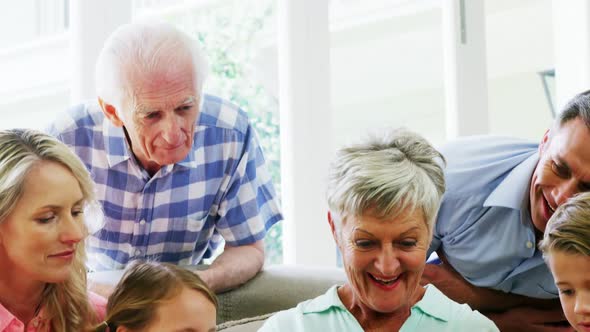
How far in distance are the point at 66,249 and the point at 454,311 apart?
2.49 feet

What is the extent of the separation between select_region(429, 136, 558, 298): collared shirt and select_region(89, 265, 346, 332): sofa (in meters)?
0.29

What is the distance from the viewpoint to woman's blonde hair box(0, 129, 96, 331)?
5.83ft

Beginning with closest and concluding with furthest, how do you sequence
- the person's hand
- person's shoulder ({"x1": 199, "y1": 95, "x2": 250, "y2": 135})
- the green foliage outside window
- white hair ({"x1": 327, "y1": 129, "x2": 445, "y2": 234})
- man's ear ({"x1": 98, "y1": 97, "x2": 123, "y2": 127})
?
white hair ({"x1": 327, "y1": 129, "x2": 445, "y2": 234}) → the person's hand → man's ear ({"x1": 98, "y1": 97, "x2": 123, "y2": 127}) → person's shoulder ({"x1": 199, "y1": 95, "x2": 250, "y2": 135}) → the green foliage outside window

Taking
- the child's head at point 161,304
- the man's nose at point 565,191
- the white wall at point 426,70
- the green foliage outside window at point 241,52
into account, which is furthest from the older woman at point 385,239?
the white wall at point 426,70

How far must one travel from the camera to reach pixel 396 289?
1.73 m

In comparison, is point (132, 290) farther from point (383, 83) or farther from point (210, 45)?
point (383, 83)

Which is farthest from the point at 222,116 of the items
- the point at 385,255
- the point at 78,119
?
the point at 385,255

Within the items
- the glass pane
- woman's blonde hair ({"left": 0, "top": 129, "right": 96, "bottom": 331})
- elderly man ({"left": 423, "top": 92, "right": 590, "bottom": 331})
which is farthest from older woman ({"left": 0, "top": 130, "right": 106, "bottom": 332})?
the glass pane

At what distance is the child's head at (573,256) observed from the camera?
67.4 inches

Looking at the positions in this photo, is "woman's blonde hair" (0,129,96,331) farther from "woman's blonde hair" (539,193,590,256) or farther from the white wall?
the white wall

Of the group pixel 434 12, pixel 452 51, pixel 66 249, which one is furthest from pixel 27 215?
pixel 434 12

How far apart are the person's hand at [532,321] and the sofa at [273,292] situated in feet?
1.31

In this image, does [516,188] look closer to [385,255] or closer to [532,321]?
[532,321]

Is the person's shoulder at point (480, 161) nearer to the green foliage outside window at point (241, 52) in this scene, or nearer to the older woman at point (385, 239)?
the older woman at point (385, 239)
